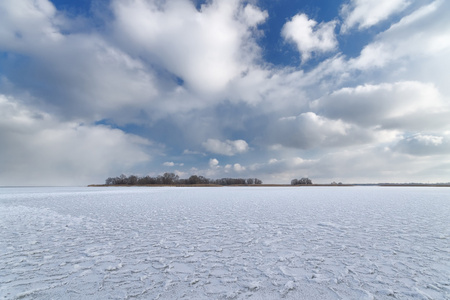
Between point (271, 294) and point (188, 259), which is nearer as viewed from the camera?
point (271, 294)

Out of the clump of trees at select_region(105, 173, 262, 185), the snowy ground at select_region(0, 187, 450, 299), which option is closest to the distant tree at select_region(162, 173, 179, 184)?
the clump of trees at select_region(105, 173, 262, 185)

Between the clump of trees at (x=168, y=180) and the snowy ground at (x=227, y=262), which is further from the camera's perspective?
the clump of trees at (x=168, y=180)

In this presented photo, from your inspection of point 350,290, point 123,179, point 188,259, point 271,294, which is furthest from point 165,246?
point 123,179

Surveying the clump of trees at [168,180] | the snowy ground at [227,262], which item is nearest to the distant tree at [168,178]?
the clump of trees at [168,180]

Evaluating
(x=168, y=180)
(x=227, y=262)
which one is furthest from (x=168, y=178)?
(x=227, y=262)

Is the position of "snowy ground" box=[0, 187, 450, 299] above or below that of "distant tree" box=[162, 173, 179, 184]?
below

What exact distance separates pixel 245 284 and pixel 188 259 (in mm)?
1882

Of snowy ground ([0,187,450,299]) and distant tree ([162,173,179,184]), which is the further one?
distant tree ([162,173,179,184])

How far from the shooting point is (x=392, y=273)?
4602mm

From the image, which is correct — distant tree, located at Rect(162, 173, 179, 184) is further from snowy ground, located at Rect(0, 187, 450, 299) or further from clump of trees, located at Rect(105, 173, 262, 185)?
snowy ground, located at Rect(0, 187, 450, 299)

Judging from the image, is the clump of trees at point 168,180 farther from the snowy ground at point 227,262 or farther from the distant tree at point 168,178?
the snowy ground at point 227,262

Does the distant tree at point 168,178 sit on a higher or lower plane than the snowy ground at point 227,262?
higher

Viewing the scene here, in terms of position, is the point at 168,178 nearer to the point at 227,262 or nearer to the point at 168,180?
the point at 168,180

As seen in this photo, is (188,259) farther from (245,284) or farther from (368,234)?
(368,234)
